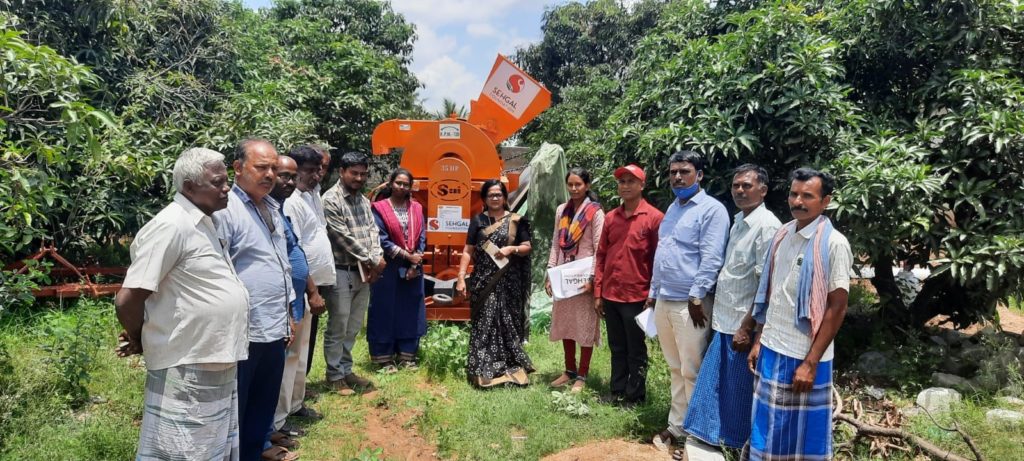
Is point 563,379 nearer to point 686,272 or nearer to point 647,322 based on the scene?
point 647,322

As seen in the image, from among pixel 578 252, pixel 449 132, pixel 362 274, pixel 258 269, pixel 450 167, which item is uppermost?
pixel 449 132

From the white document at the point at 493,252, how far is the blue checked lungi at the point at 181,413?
7.75 feet

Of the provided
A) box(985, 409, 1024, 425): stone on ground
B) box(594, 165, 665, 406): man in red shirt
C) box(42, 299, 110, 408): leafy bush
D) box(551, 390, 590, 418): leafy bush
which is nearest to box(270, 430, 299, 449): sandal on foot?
box(42, 299, 110, 408): leafy bush

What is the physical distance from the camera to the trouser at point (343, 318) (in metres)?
4.20

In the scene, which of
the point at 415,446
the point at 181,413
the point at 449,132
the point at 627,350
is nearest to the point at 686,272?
the point at 627,350

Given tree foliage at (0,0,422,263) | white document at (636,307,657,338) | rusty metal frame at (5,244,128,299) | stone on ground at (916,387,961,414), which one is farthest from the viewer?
rusty metal frame at (5,244,128,299)

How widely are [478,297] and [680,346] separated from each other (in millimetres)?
1579

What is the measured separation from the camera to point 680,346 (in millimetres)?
3455

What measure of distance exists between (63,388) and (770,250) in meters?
4.04

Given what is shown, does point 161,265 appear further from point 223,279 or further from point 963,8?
point 963,8

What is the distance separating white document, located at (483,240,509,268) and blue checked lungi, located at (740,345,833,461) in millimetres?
2107

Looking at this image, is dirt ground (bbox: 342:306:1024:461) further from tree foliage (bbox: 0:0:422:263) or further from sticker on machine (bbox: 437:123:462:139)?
sticker on machine (bbox: 437:123:462:139)

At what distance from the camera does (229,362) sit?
221 cm

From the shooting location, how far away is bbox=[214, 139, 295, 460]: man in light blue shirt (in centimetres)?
262
